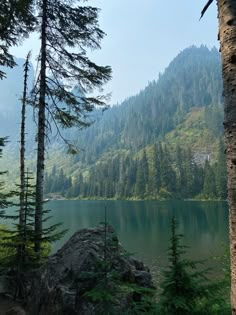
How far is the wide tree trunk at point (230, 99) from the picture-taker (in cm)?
A: 196

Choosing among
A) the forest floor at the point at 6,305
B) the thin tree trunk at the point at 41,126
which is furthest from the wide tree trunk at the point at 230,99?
the thin tree trunk at the point at 41,126

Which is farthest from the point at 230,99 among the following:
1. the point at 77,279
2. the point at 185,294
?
the point at 77,279

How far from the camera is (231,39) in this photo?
204cm

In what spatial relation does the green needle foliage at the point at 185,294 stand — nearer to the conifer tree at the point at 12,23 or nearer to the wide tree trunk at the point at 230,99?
the wide tree trunk at the point at 230,99

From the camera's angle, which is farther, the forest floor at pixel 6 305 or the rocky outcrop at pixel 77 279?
the forest floor at pixel 6 305

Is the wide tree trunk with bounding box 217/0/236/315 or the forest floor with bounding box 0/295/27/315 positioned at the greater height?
the wide tree trunk with bounding box 217/0/236/315

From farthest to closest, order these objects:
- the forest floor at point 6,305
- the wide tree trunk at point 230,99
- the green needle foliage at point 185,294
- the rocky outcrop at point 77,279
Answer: the forest floor at point 6,305 → the rocky outcrop at point 77,279 → the green needle foliage at point 185,294 → the wide tree trunk at point 230,99

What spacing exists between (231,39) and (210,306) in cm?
383

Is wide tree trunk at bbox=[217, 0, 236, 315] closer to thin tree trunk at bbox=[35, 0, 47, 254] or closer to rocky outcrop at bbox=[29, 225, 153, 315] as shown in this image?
rocky outcrop at bbox=[29, 225, 153, 315]

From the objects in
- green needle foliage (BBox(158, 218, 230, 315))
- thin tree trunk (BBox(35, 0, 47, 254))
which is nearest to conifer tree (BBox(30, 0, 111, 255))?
thin tree trunk (BBox(35, 0, 47, 254))

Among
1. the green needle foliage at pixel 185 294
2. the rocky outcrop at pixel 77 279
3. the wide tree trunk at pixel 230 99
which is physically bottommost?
the rocky outcrop at pixel 77 279

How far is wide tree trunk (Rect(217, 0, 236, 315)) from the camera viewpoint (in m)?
1.96

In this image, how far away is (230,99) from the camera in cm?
201

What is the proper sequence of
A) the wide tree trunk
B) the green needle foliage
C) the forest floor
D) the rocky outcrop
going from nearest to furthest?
the wide tree trunk < the green needle foliage < the rocky outcrop < the forest floor
